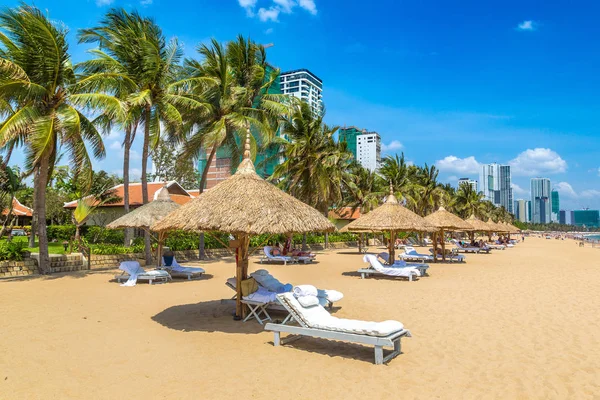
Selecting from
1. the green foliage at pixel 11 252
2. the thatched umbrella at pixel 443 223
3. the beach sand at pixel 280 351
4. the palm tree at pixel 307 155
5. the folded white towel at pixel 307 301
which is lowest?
the beach sand at pixel 280 351

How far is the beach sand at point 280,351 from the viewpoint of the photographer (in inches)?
186

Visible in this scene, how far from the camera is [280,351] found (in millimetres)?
6098

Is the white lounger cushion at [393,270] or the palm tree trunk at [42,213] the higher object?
the palm tree trunk at [42,213]

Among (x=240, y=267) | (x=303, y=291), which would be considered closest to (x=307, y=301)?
(x=303, y=291)

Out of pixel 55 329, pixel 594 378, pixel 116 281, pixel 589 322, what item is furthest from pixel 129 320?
pixel 589 322

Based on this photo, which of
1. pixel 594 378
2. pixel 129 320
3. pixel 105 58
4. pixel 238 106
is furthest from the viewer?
→ pixel 238 106

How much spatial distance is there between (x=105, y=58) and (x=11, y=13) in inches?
180

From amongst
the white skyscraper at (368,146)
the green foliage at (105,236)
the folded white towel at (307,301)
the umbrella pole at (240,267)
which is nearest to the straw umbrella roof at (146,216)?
the umbrella pole at (240,267)

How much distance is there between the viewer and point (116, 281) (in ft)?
42.9

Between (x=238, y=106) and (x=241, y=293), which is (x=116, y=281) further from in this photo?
(x=238, y=106)

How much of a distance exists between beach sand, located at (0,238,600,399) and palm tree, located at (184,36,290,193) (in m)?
10.5

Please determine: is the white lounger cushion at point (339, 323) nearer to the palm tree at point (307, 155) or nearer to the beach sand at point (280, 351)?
the beach sand at point (280, 351)

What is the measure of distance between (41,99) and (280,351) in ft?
39.8

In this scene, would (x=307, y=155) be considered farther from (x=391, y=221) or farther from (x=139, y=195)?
(x=139, y=195)
